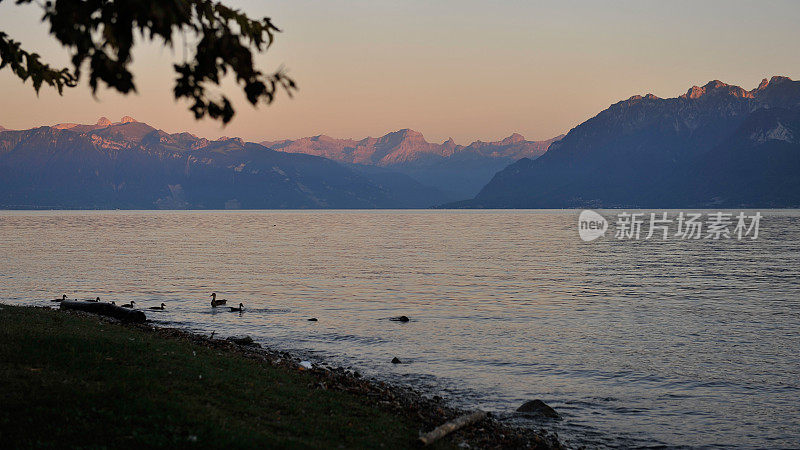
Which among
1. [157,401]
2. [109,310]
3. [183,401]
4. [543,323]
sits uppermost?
[157,401]

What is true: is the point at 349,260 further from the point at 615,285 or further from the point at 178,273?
the point at 615,285

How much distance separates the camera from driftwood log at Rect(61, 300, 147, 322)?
120ft

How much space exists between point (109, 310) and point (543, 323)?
2743cm

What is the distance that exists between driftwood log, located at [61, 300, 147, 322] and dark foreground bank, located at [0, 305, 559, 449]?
9.32 m

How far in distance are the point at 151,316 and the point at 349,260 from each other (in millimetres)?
47203

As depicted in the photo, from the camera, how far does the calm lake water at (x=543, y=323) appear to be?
24.3 metres

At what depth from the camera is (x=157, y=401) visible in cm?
1622

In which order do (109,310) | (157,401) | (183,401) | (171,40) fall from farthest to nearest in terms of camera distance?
1. (109,310)
2. (183,401)
3. (157,401)
4. (171,40)

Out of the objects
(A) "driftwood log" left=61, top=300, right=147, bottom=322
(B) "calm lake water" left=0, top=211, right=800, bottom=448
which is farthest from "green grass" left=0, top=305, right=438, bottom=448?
(A) "driftwood log" left=61, top=300, right=147, bottom=322

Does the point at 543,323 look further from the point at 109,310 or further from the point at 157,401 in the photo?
the point at 157,401

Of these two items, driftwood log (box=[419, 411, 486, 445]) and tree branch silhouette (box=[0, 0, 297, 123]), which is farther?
driftwood log (box=[419, 411, 486, 445])

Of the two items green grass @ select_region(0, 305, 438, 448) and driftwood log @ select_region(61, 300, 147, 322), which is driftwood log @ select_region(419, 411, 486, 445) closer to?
green grass @ select_region(0, 305, 438, 448)

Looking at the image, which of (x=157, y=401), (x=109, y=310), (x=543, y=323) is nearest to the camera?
(x=157, y=401)

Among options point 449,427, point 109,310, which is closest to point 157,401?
point 449,427
